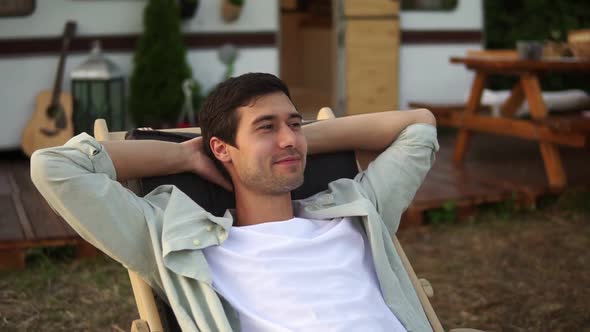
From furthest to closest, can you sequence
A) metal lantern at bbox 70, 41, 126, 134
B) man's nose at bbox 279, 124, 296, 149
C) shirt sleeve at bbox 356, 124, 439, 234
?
metal lantern at bbox 70, 41, 126, 134 → shirt sleeve at bbox 356, 124, 439, 234 → man's nose at bbox 279, 124, 296, 149

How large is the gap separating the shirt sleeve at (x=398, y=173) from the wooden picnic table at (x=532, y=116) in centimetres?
310

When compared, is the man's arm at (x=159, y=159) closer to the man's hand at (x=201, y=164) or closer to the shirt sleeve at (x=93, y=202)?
the man's hand at (x=201, y=164)

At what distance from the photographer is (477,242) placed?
201 inches

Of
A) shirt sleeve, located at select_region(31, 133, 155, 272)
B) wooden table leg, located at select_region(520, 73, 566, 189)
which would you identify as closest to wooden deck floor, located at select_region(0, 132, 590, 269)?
wooden table leg, located at select_region(520, 73, 566, 189)

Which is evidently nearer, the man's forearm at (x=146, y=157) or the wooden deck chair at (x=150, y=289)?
the wooden deck chair at (x=150, y=289)

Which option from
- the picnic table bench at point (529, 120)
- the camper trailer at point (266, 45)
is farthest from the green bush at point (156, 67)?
the picnic table bench at point (529, 120)

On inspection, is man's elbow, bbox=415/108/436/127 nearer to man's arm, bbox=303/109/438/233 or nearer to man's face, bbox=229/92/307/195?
man's arm, bbox=303/109/438/233

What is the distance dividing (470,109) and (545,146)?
2.72ft

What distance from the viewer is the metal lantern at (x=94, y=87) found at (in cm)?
677

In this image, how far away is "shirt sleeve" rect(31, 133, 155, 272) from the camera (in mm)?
2117

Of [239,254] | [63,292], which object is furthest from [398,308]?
[63,292]

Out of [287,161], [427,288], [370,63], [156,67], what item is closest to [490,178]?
[370,63]

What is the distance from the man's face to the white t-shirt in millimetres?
143

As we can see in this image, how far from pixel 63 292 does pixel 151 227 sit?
2.18 metres
